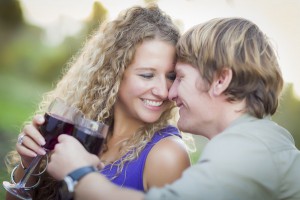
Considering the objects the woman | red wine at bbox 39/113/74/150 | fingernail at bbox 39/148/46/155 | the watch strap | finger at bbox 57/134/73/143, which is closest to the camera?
the watch strap

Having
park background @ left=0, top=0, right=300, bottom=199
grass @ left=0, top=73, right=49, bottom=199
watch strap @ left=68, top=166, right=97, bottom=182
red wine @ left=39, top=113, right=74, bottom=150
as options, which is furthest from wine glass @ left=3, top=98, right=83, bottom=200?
grass @ left=0, top=73, right=49, bottom=199

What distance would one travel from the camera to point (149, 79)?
2486 millimetres

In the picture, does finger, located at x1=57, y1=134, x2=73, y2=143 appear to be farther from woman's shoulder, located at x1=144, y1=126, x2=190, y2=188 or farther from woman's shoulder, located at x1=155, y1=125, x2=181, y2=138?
woman's shoulder, located at x1=155, y1=125, x2=181, y2=138

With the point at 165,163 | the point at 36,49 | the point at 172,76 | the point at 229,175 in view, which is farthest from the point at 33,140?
the point at 36,49

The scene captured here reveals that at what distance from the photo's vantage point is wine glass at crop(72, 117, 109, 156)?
189 cm

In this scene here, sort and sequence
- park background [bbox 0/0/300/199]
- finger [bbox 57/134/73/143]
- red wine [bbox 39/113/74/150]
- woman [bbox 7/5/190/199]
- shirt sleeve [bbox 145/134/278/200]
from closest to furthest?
shirt sleeve [bbox 145/134/278/200] < finger [bbox 57/134/73/143] < red wine [bbox 39/113/74/150] < woman [bbox 7/5/190/199] < park background [bbox 0/0/300/199]

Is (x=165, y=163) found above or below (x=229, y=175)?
below

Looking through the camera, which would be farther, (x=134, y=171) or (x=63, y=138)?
(x=134, y=171)

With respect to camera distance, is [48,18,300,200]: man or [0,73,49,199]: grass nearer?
[48,18,300,200]: man

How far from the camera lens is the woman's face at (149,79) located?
2469mm

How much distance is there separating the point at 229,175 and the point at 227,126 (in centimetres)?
50

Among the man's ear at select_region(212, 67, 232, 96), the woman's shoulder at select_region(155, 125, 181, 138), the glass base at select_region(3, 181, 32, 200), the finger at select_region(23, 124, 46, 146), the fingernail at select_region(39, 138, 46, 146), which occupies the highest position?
the man's ear at select_region(212, 67, 232, 96)

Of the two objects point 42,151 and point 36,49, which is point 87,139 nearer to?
point 42,151

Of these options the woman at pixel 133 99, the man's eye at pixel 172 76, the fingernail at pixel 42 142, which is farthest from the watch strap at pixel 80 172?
the man's eye at pixel 172 76
